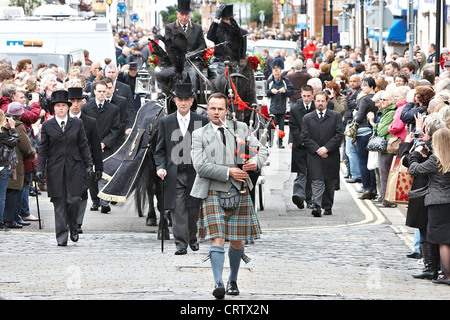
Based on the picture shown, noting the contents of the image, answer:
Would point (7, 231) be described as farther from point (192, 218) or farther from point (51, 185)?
point (192, 218)

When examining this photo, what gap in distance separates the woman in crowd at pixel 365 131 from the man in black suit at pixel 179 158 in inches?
235

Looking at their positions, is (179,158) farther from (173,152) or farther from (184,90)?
(184,90)

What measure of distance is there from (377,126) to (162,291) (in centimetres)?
768

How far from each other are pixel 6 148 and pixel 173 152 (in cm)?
272

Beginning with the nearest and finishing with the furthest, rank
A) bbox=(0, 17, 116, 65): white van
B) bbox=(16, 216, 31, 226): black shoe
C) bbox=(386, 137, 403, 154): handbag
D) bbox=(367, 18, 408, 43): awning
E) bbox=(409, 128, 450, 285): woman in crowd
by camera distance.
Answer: bbox=(409, 128, 450, 285): woman in crowd, bbox=(16, 216, 31, 226): black shoe, bbox=(386, 137, 403, 154): handbag, bbox=(0, 17, 116, 65): white van, bbox=(367, 18, 408, 43): awning

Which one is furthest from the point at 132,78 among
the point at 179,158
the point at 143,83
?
the point at 179,158

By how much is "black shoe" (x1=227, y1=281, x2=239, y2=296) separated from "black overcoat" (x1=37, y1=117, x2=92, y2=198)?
4.08m

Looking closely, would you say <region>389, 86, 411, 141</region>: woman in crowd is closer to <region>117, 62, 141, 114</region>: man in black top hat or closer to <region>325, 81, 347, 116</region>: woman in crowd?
<region>325, 81, 347, 116</region>: woman in crowd

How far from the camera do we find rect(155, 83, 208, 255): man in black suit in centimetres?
1237

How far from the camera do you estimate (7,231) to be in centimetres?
1459

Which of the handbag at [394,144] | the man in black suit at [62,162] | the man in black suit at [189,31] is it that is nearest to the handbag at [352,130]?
the handbag at [394,144]

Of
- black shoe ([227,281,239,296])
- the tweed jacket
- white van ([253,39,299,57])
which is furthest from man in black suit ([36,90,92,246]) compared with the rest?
white van ([253,39,299,57])

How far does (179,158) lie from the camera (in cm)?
1247

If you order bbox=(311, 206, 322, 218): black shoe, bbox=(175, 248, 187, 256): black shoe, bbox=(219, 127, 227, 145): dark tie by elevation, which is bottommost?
bbox=(311, 206, 322, 218): black shoe
